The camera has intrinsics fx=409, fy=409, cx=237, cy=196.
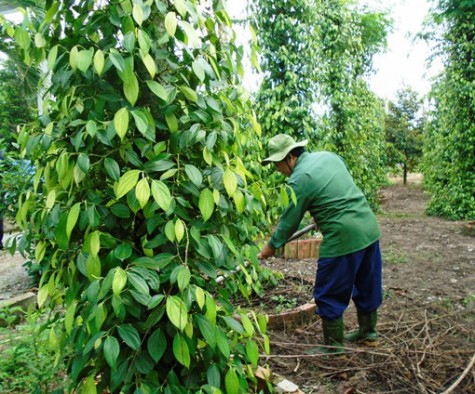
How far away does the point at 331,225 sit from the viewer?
297 cm

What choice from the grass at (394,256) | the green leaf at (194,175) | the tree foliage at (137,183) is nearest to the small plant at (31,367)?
the tree foliage at (137,183)

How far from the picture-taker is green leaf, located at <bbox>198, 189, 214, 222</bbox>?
1.34m

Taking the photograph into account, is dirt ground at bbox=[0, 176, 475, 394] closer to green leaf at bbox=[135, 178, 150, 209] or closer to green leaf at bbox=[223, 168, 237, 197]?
green leaf at bbox=[223, 168, 237, 197]

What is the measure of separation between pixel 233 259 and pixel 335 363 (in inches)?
68.2

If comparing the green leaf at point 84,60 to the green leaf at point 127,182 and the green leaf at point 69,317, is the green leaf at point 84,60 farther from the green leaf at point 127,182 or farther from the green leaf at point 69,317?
the green leaf at point 69,317

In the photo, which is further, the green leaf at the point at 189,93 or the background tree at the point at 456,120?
the background tree at the point at 456,120

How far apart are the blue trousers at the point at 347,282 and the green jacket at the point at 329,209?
9 cm

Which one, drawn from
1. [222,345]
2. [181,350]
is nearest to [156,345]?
[181,350]

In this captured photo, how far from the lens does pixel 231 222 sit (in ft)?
5.39

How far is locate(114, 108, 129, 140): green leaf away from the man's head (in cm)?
182

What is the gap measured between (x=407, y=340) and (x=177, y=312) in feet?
8.00

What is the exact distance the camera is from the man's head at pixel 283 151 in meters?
3.02

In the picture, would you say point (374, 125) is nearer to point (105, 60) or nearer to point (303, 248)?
point (303, 248)

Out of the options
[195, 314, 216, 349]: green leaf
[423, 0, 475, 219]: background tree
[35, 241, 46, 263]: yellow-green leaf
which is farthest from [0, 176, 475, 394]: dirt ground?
[423, 0, 475, 219]: background tree
